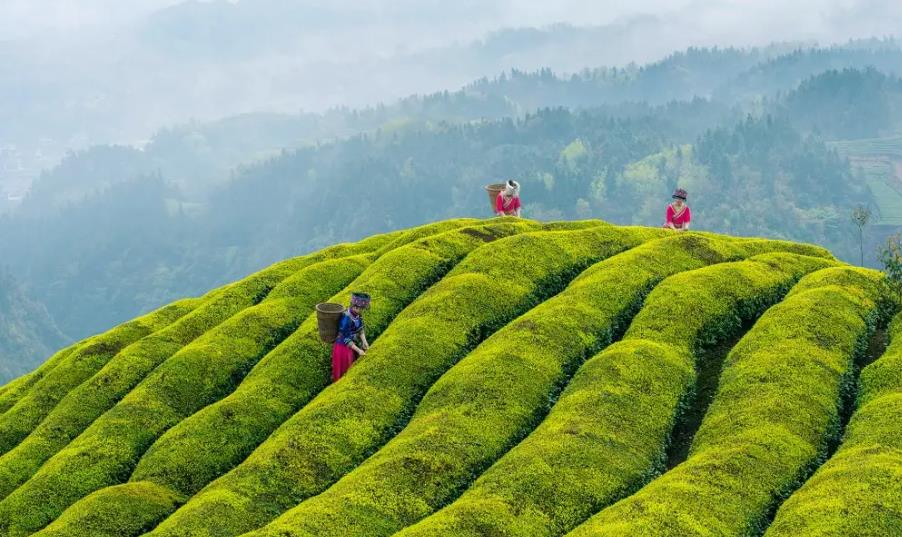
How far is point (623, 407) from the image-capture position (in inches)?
955

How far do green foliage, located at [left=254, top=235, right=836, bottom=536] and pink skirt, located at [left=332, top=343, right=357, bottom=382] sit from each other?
3.57 meters

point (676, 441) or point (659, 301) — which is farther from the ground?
point (659, 301)

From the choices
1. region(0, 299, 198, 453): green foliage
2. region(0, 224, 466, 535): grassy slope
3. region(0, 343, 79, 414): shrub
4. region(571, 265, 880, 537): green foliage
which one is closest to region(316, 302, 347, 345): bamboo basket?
region(0, 224, 466, 535): grassy slope

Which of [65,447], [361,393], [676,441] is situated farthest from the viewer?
[65,447]

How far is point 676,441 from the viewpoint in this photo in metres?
Result: 24.1

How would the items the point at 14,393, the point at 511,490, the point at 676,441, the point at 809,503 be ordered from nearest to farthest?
the point at 809,503, the point at 511,490, the point at 676,441, the point at 14,393

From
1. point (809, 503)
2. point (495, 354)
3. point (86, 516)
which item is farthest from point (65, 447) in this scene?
point (809, 503)

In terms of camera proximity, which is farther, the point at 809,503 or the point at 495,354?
the point at 495,354

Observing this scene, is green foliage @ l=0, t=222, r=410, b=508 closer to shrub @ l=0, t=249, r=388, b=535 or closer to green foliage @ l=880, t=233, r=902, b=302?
shrub @ l=0, t=249, r=388, b=535

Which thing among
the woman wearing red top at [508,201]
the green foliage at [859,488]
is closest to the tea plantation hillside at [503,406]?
the green foliage at [859,488]

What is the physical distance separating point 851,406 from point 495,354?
938cm

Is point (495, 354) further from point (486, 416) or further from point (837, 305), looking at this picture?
point (837, 305)

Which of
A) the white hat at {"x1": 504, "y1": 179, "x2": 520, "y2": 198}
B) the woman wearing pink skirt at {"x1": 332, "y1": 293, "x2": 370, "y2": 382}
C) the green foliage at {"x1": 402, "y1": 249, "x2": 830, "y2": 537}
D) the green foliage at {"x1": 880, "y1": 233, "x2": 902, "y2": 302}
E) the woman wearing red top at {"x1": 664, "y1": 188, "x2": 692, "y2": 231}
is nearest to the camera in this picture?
the green foliage at {"x1": 402, "y1": 249, "x2": 830, "y2": 537}

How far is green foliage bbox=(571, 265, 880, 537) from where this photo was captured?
62.7ft
